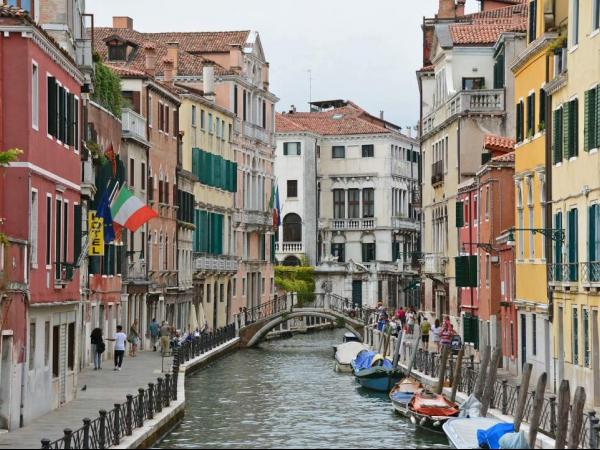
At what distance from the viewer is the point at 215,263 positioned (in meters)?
71.1

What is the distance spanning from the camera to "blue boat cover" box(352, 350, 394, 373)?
4701cm

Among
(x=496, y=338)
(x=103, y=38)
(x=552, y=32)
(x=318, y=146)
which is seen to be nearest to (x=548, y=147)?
(x=552, y=32)

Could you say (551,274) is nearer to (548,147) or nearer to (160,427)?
(548,147)

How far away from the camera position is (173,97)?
61.0 metres

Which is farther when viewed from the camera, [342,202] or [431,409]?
[342,202]

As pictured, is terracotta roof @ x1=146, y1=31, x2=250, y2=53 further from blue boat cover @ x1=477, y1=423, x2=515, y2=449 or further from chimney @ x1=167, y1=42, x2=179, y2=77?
blue boat cover @ x1=477, y1=423, x2=515, y2=449

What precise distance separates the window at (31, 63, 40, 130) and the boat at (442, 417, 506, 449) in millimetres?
9184

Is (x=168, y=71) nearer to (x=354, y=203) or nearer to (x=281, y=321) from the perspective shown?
(x=281, y=321)

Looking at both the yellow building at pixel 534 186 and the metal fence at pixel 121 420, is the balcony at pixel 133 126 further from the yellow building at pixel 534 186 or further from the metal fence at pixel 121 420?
the yellow building at pixel 534 186

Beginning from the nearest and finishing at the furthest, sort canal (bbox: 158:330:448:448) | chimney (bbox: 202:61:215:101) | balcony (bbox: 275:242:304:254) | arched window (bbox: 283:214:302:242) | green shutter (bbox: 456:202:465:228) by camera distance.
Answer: canal (bbox: 158:330:448:448), green shutter (bbox: 456:202:465:228), chimney (bbox: 202:61:215:101), balcony (bbox: 275:242:304:254), arched window (bbox: 283:214:302:242)

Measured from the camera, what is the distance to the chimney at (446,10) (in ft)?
214

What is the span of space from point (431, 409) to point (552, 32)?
8.78 m

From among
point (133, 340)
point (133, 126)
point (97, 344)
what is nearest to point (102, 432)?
point (97, 344)

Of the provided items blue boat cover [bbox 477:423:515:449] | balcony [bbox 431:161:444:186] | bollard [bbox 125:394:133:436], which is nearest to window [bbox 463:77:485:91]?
balcony [bbox 431:161:444:186]
